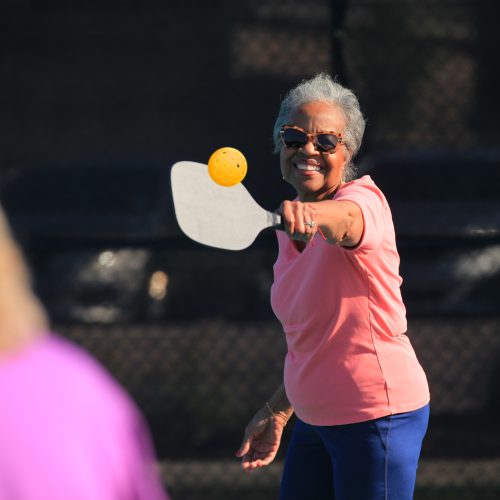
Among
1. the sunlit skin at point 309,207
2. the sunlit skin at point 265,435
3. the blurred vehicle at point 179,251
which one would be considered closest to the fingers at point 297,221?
the sunlit skin at point 309,207

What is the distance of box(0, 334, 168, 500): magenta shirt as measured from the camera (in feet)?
4.72

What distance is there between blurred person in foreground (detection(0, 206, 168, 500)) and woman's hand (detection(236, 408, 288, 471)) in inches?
65.7

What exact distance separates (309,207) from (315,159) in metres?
0.45

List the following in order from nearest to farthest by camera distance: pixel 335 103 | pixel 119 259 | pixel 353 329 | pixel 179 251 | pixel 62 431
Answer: pixel 62 431
pixel 353 329
pixel 335 103
pixel 179 251
pixel 119 259

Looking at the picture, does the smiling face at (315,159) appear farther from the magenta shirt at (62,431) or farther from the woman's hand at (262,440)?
the magenta shirt at (62,431)

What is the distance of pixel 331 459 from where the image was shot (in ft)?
9.78

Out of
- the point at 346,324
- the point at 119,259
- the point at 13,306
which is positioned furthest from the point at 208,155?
the point at 13,306

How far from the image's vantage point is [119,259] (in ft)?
17.7

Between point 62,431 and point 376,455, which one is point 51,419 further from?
point 376,455

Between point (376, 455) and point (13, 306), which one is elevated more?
point (13, 306)

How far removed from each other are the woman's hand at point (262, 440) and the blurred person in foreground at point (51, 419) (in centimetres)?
167

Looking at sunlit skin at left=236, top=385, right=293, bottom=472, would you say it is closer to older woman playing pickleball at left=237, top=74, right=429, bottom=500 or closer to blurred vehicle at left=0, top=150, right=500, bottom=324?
older woman playing pickleball at left=237, top=74, right=429, bottom=500

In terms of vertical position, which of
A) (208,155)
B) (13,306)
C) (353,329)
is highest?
(13,306)

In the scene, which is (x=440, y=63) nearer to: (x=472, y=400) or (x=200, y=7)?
(x=200, y=7)
